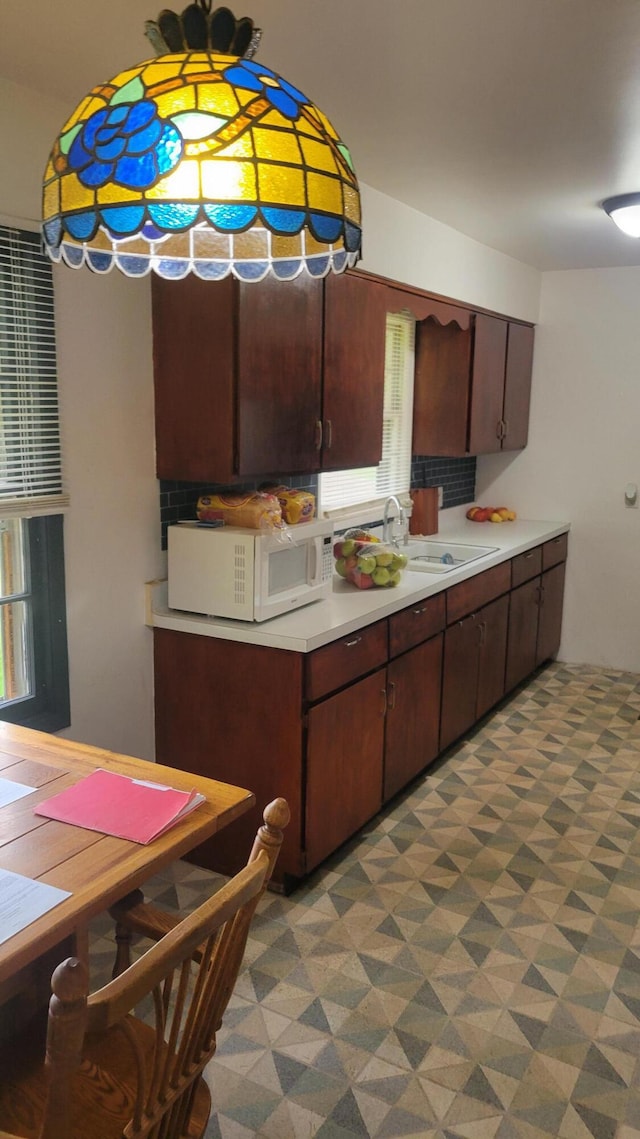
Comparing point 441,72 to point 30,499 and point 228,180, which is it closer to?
point 228,180

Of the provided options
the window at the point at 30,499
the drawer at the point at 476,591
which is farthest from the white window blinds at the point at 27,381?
the drawer at the point at 476,591

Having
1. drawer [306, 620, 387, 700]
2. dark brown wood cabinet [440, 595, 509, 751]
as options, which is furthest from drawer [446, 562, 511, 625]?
drawer [306, 620, 387, 700]

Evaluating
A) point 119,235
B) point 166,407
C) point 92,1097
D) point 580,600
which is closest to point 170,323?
point 166,407

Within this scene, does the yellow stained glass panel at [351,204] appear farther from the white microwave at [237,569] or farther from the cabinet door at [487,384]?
the cabinet door at [487,384]

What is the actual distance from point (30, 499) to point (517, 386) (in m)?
3.57

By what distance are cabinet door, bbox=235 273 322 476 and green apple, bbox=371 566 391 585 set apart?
0.53 metres

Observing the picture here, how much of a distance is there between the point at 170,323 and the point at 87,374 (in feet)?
1.12

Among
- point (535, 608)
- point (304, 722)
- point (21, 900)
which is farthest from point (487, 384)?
point (21, 900)

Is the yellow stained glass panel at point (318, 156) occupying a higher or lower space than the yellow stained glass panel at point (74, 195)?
higher

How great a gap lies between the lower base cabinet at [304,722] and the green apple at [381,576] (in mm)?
166

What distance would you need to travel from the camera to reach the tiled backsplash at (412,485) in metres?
2.96

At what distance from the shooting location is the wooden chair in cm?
98

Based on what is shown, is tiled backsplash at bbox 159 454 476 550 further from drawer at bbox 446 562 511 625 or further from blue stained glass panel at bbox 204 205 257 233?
blue stained glass panel at bbox 204 205 257 233

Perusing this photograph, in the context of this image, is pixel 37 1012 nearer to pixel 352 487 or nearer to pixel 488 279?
pixel 352 487
